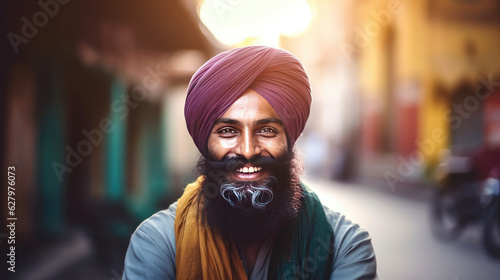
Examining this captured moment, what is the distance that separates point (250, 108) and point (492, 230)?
5426 millimetres

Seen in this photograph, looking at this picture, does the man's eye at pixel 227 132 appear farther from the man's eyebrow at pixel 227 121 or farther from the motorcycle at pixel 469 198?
the motorcycle at pixel 469 198

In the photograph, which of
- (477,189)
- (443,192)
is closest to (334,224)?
→ (477,189)

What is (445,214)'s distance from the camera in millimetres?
7641

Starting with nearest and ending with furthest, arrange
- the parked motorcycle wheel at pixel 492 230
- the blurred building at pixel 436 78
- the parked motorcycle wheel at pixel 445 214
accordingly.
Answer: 1. the parked motorcycle wheel at pixel 492 230
2. the parked motorcycle wheel at pixel 445 214
3. the blurred building at pixel 436 78

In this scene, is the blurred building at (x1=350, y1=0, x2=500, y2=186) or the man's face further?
→ the blurred building at (x1=350, y1=0, x2=500, y2=186)

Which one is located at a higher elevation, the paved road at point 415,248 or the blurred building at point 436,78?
the blurred building at point 436,78

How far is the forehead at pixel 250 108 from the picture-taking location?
1.80 m

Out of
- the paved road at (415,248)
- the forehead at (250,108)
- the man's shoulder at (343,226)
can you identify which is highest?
the forehead at (250,108)

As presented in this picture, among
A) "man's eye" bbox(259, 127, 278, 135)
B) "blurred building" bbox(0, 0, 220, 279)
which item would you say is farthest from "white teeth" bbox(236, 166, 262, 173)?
"blurred building" bbox(0, 0, 220, 279)

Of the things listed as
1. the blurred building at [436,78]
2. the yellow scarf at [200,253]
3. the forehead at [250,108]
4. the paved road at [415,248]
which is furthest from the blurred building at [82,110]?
the blurred building at [436,78]

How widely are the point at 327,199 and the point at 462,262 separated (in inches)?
263

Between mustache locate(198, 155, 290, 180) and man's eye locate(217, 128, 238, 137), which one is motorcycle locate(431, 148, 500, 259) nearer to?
mustache locate(198, 155, 290, 180)

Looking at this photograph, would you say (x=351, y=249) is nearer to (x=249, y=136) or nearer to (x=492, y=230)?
(x=249, y=136)

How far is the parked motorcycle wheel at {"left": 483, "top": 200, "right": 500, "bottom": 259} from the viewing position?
20.1 ft
